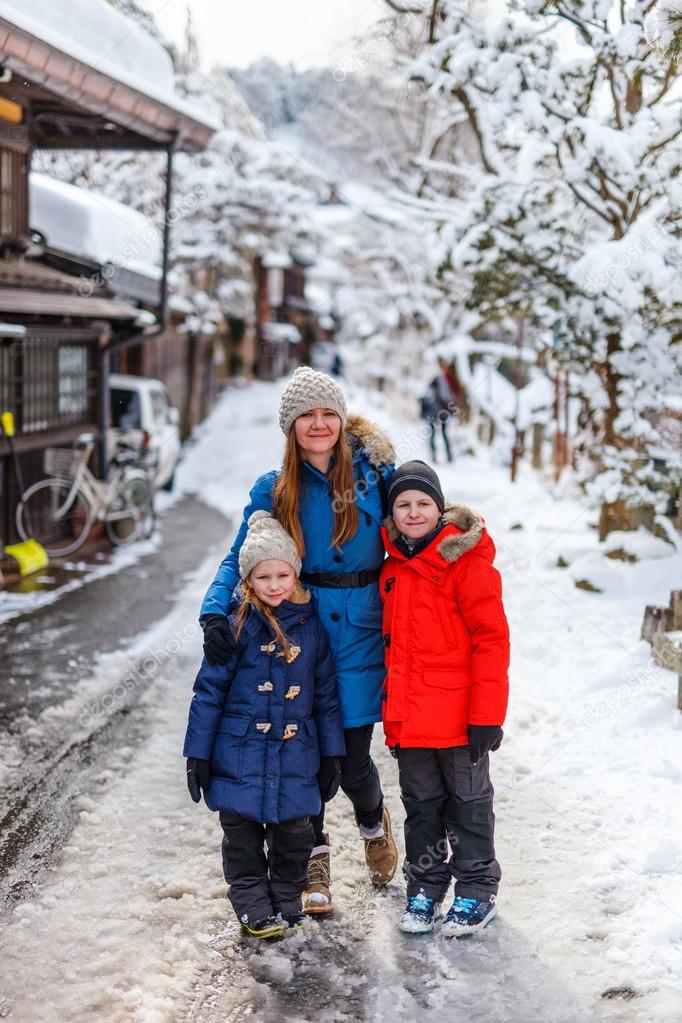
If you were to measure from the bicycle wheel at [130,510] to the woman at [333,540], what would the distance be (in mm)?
8494

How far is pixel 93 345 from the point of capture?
41.7ft

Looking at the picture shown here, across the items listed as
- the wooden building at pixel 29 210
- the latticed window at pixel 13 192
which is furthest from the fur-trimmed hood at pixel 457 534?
the latticed window at pixel 13 192

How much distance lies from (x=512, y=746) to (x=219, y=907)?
87.4 inches

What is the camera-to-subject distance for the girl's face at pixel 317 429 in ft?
11.9

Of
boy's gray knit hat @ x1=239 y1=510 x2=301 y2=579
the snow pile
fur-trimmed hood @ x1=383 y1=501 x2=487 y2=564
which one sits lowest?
boy's gray knit hat @ x1=239 y1=510 x2=301 y2=579

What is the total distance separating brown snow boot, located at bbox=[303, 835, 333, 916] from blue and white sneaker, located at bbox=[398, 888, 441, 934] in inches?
11.8

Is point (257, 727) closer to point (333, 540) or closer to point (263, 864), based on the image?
point (263, 864)

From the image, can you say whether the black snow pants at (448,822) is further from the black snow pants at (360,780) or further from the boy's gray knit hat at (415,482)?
the boy's gray knit hat at (415,482)

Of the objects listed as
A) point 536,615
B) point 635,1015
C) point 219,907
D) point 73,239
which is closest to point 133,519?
point 73,239

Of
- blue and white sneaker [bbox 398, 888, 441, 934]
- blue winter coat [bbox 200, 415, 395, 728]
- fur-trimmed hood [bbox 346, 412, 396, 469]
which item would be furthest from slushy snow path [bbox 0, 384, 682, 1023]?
fur-trimmed hood [bbox 346, 412, 396, 469]

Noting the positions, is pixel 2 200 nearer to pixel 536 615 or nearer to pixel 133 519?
pixel 133 519

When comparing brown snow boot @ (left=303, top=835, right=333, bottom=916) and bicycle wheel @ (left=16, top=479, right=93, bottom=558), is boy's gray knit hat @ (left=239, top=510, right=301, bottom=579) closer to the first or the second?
brown snow boot @ (left=303, top=835, right=333, bottom=916)

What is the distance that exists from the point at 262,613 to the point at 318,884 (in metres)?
1.12

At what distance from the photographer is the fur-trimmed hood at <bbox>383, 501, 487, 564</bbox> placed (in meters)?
3.41
